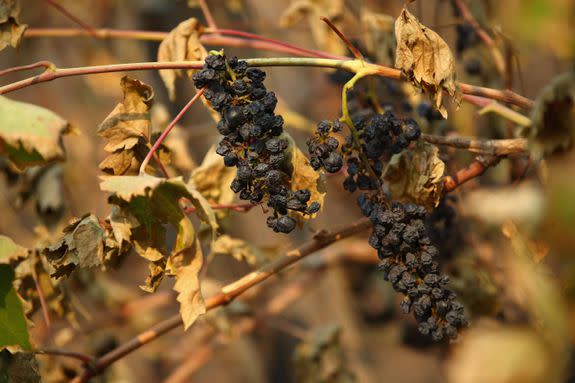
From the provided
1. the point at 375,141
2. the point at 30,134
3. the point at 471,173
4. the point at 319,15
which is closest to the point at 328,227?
the point at 319,15

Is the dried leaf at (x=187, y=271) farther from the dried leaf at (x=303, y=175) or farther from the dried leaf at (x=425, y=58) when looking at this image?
the dried leaf at (x=425, y=58)

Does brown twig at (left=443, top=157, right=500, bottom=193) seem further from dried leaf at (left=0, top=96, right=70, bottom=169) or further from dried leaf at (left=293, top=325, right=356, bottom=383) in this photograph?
dried leaf at (left=293, top=325, right=356, bottom=383)

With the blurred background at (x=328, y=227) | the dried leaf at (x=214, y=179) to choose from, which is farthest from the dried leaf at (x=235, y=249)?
the dried leaf at (x=214, y=179)

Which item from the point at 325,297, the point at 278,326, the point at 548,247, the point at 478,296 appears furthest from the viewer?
the point at 325,297

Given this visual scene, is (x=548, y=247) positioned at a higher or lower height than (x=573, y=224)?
lower

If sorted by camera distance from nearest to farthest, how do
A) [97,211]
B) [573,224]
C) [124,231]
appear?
1. [124,231]
2. [573,224]
3. [97,211]

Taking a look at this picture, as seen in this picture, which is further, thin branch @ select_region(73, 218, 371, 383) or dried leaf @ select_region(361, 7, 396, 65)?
dried leaf @ select_region(361, 7, 396, 65)

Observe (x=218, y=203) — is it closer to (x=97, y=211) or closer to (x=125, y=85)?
(x=125, y=85)

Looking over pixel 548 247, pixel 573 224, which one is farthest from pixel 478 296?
pixel 573 224

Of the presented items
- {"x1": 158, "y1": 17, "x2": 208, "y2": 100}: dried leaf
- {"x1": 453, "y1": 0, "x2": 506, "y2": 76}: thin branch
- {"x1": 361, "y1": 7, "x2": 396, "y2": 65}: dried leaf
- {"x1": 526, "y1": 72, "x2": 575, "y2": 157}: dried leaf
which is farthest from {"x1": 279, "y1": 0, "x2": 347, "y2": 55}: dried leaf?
{"x1": 526, "y1": 72, "x2": 575, "y2": 157}: dried leaf
